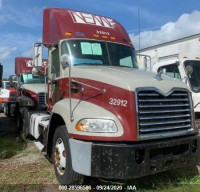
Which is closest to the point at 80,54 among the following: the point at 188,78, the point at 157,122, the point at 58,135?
the point at 58,135

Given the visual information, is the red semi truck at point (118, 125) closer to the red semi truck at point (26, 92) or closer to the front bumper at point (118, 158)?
the front bumper at point (118, 158)

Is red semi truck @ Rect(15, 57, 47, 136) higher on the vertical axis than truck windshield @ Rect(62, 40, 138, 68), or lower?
lower

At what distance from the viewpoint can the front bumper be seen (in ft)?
10.8

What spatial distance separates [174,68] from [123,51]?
8.11 ft

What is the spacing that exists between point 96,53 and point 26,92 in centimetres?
508

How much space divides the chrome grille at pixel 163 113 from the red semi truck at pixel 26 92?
3.07 m

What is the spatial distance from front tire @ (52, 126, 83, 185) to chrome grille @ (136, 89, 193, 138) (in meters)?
1.09

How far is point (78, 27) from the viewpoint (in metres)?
5.21

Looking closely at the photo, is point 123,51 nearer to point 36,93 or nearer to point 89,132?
point 89,132

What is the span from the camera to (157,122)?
11.7ft

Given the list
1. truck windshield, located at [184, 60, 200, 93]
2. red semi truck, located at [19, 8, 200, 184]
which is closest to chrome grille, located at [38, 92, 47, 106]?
red semi truck, located at [19, 8, 200, 184]

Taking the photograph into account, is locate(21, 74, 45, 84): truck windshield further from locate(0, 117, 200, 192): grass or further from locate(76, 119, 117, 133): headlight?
locate(76, 119, 117, 133): headlight

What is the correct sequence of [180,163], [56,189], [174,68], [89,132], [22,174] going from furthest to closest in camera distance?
[174,68] → [22,174] → [56,189] → [180,163] → [89,132]

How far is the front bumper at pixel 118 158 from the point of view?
330 cm
